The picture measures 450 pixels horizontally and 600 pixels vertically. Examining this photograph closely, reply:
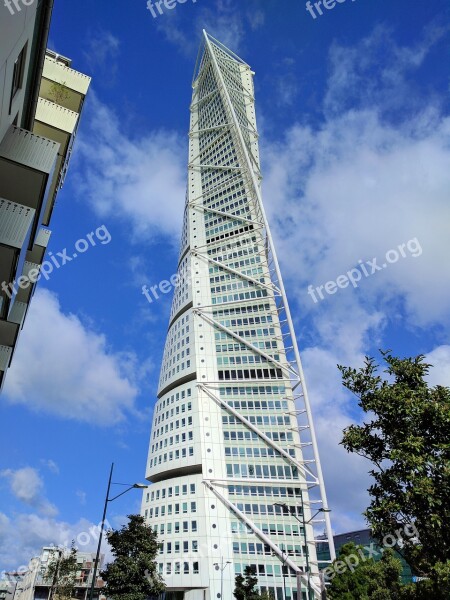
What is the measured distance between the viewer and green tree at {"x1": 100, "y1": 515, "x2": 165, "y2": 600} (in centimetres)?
3158

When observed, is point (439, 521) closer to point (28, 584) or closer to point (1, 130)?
point (1, 130)

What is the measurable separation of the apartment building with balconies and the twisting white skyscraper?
42311 millimetres

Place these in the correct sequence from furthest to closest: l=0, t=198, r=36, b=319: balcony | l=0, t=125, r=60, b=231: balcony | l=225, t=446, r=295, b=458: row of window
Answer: l=225, t=446, r=295, b=458: row of window
l=0, t=125, r=60, b=231: balcony
l=0, t=198, r=36, b=319: balcony

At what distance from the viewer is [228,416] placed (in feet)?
243

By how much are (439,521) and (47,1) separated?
69.2 ft

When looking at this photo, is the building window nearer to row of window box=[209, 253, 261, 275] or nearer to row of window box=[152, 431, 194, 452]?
row of window box=[152, 431, 194, 452]

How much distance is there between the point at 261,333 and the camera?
8131cm

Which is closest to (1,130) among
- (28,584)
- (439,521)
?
(439,521)

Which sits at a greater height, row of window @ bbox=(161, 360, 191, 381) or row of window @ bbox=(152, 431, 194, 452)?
row of window @ bbox=(161, 360, 191, 381)

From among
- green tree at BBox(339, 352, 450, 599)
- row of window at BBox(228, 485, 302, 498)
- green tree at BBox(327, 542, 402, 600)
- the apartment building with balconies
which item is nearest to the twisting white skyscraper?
row of window at BBox(228, 485, 302, 498)

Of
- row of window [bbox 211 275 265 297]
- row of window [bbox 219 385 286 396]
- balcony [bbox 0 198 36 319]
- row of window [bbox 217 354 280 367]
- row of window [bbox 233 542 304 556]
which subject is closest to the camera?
balcony [bbox 0 198 36 319]

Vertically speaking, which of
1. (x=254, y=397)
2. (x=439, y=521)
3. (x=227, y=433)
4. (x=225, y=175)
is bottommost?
(x=439, y=521)

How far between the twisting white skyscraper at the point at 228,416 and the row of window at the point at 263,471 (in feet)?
0.51

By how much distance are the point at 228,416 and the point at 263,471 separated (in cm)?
1037
